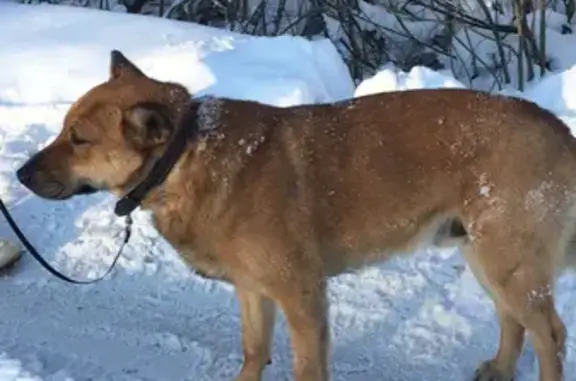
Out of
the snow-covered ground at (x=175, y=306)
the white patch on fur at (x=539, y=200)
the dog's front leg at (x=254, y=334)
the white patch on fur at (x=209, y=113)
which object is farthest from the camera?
the snow-covered ground at (x=175, y=306)

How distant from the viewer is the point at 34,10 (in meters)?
10.0

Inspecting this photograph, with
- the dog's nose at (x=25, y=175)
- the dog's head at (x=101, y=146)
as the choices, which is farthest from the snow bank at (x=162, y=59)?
the dog's nose at (x=25, y=175)

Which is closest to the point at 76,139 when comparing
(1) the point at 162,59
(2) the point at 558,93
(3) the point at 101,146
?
(3) the point at 101,146

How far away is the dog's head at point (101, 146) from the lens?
173 inches

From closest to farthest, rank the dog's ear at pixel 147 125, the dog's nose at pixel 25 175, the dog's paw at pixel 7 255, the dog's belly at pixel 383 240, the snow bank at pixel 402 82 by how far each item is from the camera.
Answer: the dog's ear at pixel 147 125, the dog's nose at pixel 25 175, the dog's belly at pixel 383 240, the dog's paw at pixel 7 255, the snow bank at pixel 402 82

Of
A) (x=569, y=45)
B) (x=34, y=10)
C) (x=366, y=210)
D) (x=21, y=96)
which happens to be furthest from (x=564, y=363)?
(x=569, y=45)

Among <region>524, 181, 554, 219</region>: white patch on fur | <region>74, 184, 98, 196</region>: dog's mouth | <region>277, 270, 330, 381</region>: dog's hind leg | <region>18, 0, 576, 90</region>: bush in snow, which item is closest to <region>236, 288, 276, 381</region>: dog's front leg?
<region>277, 270, 330, 381</region>: dog's hind leg

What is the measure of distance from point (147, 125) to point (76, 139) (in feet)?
1.04

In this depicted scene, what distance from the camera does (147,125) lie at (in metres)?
4.36

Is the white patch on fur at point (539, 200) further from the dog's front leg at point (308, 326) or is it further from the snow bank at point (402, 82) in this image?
the snow bank at point (402, 82)

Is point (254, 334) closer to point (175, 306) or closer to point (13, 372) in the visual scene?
point (175, 306)

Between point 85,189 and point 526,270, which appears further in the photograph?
point 526,270

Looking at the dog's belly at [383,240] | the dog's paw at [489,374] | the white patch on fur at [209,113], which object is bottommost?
the dog's paw at [489,374]

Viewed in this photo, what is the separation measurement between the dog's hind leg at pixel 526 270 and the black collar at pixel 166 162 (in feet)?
4.26
